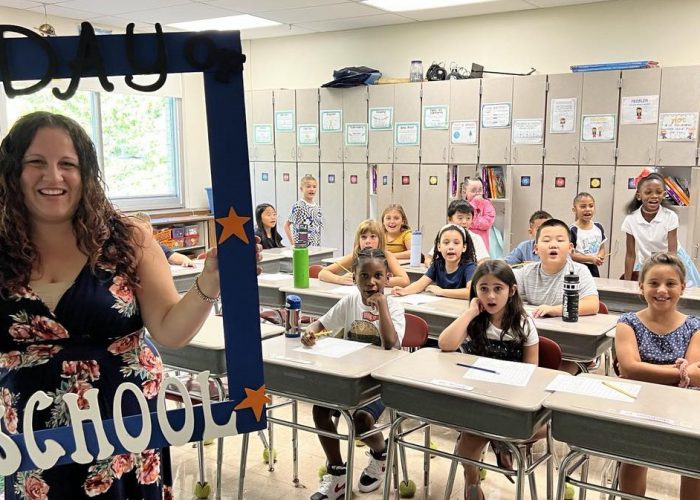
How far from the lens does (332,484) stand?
2.75 metres

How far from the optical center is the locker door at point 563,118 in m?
5.79

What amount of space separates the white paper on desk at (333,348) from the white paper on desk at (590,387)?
799 mm

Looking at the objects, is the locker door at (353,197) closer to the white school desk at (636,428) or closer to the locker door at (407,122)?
the locker door at (407,122)

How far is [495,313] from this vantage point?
2.62 m

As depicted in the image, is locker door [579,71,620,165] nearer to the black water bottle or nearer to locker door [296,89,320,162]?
locker door [296,89,320,162]

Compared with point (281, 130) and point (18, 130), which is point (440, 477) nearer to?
point (18, 130)

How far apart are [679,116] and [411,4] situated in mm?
2661

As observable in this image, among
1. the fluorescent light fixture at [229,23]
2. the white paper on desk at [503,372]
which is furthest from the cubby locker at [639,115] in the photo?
the white paper on desk at [503,372]

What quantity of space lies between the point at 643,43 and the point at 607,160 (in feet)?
3.80

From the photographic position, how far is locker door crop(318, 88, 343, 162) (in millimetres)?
7176

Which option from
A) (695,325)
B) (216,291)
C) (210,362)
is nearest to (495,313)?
(695,325)

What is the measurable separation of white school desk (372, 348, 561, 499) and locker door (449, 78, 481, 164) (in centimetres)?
437

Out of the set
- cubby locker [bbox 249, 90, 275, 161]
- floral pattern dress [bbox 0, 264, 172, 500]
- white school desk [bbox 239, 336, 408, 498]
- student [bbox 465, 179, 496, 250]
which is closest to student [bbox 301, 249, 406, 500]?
white school desk [bbox 239, 336, 408, 498]

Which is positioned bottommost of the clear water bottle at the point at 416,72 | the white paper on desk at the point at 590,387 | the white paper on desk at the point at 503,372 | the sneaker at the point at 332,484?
the sneaker at the point at 332,484
